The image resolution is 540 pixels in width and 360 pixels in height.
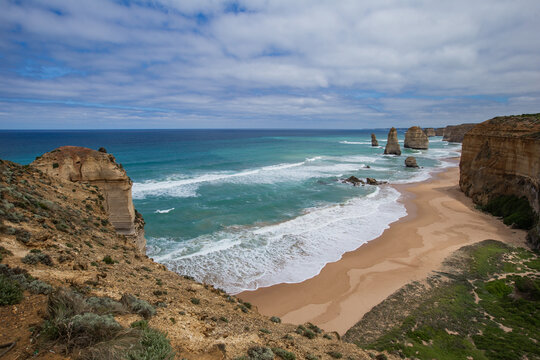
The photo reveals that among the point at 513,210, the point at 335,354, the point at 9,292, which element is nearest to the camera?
the point at 9,292

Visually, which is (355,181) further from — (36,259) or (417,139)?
(417,139)

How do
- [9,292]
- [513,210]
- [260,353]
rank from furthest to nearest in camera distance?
[513,210] → [260,353] → [9,292]

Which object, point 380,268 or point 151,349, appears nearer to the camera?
point 151,349

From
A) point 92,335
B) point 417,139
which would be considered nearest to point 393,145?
point 417,139

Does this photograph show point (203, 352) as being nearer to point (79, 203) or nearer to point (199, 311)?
point (199, 311)

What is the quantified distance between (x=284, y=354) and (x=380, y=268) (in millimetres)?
12705

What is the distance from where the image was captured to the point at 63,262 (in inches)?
307

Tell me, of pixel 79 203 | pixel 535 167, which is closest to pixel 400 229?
pixel 535 167

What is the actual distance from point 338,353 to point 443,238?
17.8 metres

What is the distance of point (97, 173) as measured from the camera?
14391 mm

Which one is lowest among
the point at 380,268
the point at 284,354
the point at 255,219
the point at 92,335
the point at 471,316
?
the point at 380,268

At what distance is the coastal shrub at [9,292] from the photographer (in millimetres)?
5207

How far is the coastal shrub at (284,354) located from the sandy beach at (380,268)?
6.48m

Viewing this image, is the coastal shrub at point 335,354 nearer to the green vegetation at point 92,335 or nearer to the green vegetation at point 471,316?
the green vegetation at point 471,316
